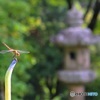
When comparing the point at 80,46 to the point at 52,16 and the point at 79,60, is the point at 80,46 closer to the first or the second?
the point at 79,60

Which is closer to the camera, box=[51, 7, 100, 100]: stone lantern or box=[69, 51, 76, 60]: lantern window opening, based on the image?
box=[51, 7, 100, 100]: stone lantern

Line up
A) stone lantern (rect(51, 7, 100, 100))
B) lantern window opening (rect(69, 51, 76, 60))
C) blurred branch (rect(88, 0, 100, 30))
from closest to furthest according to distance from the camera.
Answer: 1. stone lantern (rect(51, 7, 100, 100))
2. lantern window opening (rect(69, 51, 76, 60))
3. blurred branch (rect(88, 0, 100, 30))

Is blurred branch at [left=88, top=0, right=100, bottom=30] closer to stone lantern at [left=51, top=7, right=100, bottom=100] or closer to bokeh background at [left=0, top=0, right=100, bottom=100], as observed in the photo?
bokeh background at [left=0, top=0, right=100, bottom=100]

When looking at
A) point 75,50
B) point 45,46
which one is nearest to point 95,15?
point 75,50

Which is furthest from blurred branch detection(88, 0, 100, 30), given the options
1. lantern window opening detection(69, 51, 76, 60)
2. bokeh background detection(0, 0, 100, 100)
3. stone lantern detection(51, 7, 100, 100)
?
lantern window opening detection(69, 51, 76, 60)

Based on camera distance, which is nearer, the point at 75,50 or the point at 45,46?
the point at 75,50

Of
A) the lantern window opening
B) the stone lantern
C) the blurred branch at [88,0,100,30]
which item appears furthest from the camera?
the blurred branch at [88,0,100,30]

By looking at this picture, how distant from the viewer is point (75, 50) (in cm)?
415

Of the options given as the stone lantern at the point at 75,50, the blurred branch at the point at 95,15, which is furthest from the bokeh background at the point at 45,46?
the stone lantern at the point at 75,50

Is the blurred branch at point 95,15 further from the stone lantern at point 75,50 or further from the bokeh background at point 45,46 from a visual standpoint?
the stone lantern at point 75,50

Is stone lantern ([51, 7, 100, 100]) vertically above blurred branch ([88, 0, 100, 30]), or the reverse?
blurred branch ([88, 0, 100, 30])

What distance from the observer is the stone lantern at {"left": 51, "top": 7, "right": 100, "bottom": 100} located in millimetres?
3949

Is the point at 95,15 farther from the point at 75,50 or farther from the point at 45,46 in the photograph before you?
the point at 45,46

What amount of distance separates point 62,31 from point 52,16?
0.35m
